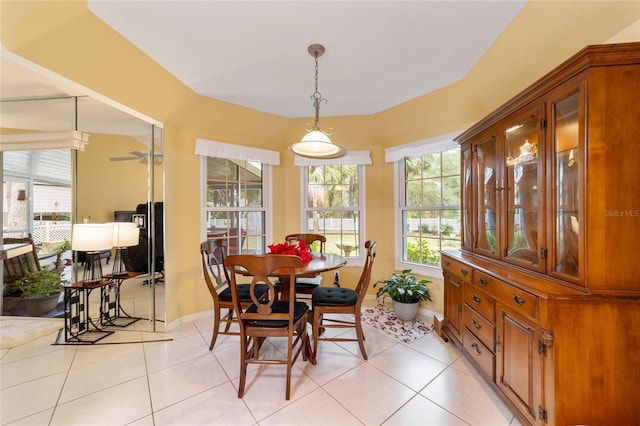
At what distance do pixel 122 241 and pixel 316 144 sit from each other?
2.37m

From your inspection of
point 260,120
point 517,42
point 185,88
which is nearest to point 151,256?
point 185,88

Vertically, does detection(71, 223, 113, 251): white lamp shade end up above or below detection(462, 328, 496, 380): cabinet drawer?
above

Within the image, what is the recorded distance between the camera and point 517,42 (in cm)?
183

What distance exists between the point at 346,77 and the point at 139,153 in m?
2.43

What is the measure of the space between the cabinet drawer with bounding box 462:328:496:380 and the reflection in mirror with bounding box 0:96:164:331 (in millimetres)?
3041

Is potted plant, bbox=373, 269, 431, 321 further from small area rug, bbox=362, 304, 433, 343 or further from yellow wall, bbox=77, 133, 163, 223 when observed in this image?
yellow wall, bbox=77, 133, 163, 223

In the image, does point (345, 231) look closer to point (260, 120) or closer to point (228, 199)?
point (228, 199)

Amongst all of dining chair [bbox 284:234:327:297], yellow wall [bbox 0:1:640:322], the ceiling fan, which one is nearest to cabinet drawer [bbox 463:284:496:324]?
yellow wall [bbox 0:1:640:322]

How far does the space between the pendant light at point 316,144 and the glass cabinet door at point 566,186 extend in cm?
143

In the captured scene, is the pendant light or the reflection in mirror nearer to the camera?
the pendant light

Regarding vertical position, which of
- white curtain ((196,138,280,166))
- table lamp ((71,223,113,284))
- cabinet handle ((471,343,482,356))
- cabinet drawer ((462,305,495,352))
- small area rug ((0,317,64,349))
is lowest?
small area rug ((0,317,64,349))

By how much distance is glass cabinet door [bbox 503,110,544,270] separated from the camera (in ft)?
5.04

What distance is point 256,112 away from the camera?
3.27m

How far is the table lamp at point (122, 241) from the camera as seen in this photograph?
104 inches
